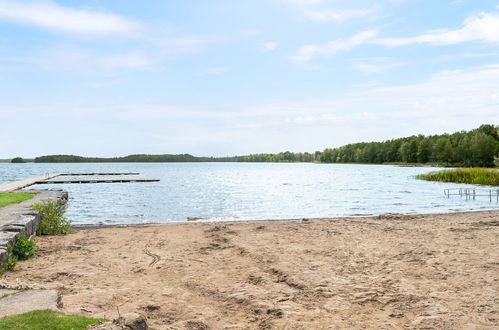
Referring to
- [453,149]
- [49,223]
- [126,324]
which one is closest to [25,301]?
[126,324]


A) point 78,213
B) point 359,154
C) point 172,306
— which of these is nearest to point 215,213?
point 78,213

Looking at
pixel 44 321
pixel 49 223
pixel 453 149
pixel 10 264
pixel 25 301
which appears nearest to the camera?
pixel 44 321

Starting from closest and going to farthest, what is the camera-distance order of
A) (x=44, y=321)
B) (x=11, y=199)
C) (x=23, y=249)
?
1. (x=44, y=321)
2. (x=23, y=249)
3. (x=11, y=199)

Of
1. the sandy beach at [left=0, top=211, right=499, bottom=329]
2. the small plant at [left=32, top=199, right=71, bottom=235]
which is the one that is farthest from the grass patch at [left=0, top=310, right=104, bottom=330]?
the small plant at [left=32, top=199, right=71, bottom=235]

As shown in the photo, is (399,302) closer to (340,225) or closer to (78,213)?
(340,225)

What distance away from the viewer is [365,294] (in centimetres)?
872

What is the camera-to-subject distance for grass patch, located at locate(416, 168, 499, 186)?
52.9 m

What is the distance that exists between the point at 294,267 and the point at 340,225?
841cm

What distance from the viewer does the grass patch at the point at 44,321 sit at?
5.67m

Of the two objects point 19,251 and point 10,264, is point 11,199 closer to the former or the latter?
point 19,251

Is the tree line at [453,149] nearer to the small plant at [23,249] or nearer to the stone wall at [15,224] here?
the stone wall at [15,224]

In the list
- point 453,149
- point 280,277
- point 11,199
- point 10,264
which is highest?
point 453,149

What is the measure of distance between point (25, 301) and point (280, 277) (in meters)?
5.49

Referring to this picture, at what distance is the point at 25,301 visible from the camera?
697 centimetres
